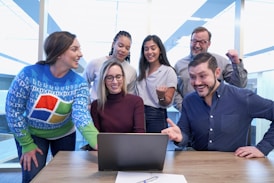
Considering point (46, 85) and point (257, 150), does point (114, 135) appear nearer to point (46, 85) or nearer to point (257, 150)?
point (46, 85)

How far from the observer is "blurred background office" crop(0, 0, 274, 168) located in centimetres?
286

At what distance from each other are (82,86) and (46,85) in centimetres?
21

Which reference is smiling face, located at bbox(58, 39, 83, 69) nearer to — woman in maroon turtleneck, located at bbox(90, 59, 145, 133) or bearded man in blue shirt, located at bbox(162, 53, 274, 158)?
woman in maroon turtleneck, located at bbox(90, 59, 145, 133)

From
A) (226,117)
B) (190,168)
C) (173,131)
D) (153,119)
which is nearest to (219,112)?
(226,117)

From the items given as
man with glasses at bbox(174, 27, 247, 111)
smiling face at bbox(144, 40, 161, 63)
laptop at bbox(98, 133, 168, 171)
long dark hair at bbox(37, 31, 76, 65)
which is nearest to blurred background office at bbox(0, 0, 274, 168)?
man with glasses at bbox(174, 27, 247, 111)

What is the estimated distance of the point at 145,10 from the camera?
2.88m

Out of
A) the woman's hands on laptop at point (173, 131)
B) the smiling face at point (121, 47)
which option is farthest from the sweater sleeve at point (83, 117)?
the smiling face at point (121, 47)

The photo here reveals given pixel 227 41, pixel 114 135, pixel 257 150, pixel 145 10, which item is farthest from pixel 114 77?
pixel 227 41

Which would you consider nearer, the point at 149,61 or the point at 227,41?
the point at 149,61

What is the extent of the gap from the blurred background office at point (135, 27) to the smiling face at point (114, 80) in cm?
93

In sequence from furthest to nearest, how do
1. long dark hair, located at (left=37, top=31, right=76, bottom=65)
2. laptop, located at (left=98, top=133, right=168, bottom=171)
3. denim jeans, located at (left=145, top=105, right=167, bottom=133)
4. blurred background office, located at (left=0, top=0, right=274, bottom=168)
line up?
blurred background office, located at (left=0, top=0, right=274, bottom=168) < denim jeans, located at (left=145, top=105, right=167, bottom=133) < long dark hair, located at (left=37, top=31, right=76, bottom=65) < laptop, located at (left=98, top=133, right=168, bottom=171)

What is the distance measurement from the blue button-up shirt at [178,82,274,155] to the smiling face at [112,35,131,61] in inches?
33.1

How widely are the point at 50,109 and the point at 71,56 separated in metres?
0.35

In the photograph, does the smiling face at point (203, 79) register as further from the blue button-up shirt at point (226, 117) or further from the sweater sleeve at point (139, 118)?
the sweater sleeve at point (139, 118)
